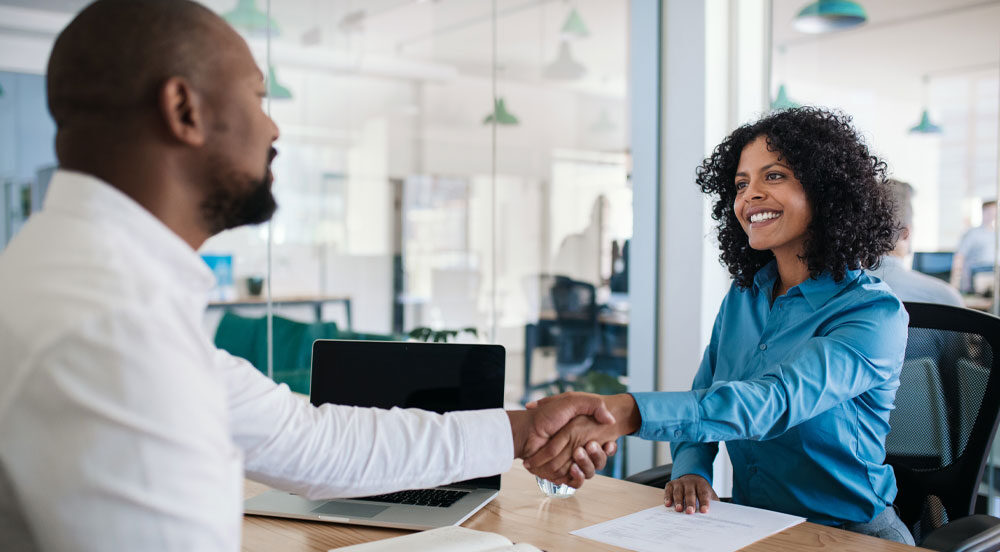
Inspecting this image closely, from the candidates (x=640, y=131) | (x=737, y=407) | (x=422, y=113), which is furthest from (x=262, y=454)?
(x=422, y=113)

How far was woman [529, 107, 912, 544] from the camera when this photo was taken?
1.55 meters

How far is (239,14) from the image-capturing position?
3441 mm

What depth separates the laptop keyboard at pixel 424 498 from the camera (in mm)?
1574

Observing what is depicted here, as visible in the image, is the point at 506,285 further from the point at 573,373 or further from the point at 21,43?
the point at 21,43

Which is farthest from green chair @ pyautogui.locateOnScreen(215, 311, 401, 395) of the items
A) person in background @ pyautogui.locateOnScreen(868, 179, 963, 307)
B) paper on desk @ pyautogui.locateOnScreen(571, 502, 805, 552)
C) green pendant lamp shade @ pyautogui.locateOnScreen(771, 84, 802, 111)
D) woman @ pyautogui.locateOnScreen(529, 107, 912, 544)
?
person in background @ pyautogui.locateOnScreen(868, 179, 963, 307)

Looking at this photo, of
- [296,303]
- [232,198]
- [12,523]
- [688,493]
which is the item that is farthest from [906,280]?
[12,523]

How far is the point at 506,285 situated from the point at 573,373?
0.52 metres

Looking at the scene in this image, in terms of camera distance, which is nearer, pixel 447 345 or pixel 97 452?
pixel 97 452

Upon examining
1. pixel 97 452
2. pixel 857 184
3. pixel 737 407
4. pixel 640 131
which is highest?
pixel 640 131

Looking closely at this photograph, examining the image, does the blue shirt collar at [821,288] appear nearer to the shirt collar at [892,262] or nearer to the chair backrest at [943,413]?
the chair backrest at [943,413]

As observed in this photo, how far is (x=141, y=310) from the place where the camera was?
711mm

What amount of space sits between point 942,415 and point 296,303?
2.37 m

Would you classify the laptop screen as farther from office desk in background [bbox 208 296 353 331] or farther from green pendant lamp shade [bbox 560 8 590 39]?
green pendant lamp shade [bbox 560 8 590 39]

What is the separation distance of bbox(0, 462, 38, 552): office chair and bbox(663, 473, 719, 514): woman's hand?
112cm
